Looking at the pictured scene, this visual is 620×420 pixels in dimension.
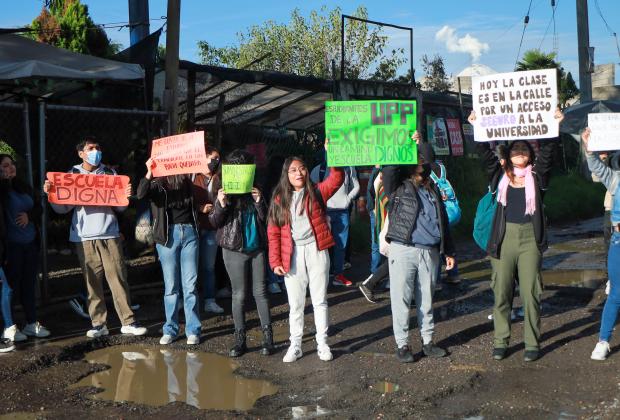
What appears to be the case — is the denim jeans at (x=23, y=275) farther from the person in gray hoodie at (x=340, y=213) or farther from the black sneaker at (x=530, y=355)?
the black sneaker at (x=530, y=355)

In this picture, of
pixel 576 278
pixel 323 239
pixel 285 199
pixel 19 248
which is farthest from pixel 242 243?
pixel 576 278

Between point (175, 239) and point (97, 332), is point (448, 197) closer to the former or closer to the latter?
point (175, 239)

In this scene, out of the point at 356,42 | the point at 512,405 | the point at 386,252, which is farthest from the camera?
the point at 356,42

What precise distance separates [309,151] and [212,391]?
9349mm

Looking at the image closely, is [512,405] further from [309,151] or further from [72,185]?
[309,151]

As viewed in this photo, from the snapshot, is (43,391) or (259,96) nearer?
(43,391)

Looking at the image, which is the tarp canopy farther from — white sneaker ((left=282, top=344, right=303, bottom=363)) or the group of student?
white sneaker ((left=282, top=344, right=303, bottom=363))

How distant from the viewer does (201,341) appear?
745cm

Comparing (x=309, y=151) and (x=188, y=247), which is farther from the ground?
(x=309, y=151)

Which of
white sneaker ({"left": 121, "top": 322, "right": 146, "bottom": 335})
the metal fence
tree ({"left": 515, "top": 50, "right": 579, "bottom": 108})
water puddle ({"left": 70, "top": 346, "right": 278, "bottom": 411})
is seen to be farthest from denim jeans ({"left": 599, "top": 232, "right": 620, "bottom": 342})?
tree ({"left": 515, "top": 50, "right": 579, "bottom": 108})

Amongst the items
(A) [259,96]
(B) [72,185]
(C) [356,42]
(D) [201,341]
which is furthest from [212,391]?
(C) [356,42]

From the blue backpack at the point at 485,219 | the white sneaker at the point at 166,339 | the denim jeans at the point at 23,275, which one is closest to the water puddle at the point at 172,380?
the white sneaker at the point at 166,339

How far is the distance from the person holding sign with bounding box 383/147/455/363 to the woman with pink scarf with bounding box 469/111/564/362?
1.46 feet

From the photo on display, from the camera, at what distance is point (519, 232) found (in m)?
6.30
